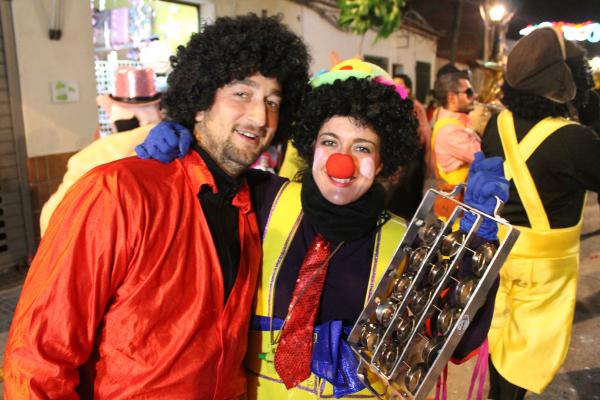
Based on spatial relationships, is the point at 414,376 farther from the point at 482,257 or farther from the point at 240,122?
the point at 240,122

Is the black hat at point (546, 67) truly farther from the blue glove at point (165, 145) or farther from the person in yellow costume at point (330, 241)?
the blue glove at point (165, 145)

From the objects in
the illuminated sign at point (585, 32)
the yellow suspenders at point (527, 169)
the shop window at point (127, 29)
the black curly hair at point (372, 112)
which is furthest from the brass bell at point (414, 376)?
the illuminated sign at point (585, 32)

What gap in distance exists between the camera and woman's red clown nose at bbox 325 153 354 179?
5.43 feet

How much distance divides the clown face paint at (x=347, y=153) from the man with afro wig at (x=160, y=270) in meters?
0.21

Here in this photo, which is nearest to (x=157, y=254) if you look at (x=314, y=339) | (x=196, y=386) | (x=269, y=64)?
(x=196, y=386)

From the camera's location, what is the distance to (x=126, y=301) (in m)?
1.29

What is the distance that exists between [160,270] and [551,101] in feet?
7.16

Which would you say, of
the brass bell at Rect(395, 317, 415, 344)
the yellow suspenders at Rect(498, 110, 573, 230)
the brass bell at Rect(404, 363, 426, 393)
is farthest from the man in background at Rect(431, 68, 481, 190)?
the brass bell at Rect(404, 363, 426, 393)

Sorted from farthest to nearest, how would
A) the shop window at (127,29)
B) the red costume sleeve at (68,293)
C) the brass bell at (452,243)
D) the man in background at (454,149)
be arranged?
1. the shop window at (127,29)
2. the man in background at (454,149)
3. the brass bell at (452,243)
4. the red costume sleeve at (68,293)

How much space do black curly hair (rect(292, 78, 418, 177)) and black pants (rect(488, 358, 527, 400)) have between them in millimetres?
1638

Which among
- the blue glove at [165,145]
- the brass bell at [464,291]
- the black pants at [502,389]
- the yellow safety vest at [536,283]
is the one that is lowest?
the black pants at [502,389]

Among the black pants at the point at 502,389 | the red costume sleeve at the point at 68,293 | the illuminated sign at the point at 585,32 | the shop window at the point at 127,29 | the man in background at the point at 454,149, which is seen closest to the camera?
the red costume sleeve at the point at 68,293

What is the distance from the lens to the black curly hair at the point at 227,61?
67.4 inches

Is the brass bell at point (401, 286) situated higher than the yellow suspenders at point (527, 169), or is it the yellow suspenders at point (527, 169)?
the yellow suspenders at point (527, 169)
